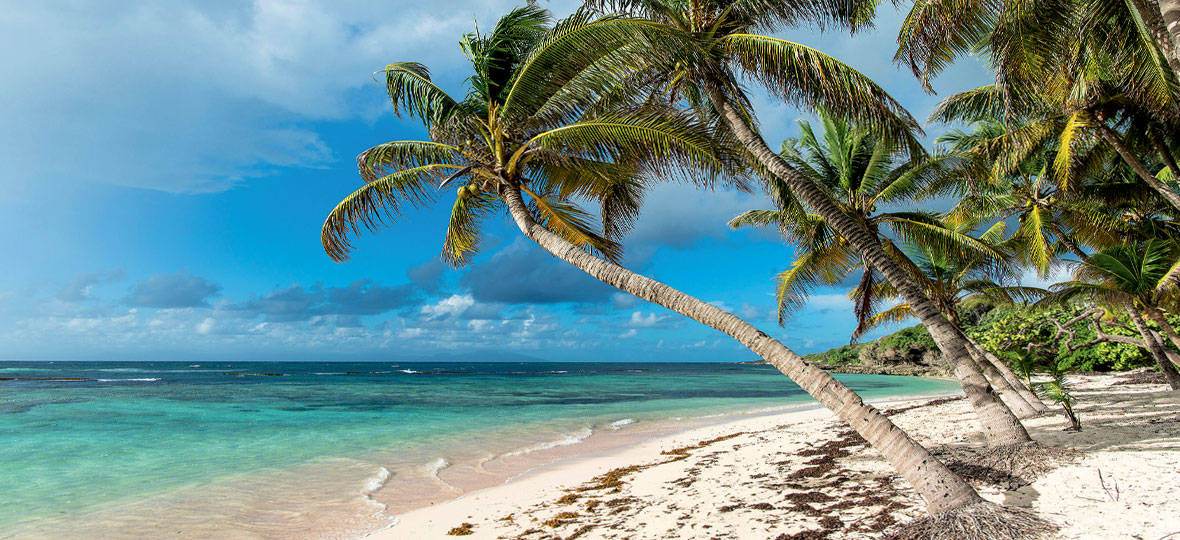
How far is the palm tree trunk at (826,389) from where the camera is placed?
416 cm

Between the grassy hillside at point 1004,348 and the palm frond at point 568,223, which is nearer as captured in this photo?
the palm frond at point 568,223

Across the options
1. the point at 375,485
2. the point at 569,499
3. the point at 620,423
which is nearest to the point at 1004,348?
the point at 620,423

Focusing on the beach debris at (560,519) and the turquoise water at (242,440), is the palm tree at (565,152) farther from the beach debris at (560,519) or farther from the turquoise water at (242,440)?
the turquoise water at (242,440)

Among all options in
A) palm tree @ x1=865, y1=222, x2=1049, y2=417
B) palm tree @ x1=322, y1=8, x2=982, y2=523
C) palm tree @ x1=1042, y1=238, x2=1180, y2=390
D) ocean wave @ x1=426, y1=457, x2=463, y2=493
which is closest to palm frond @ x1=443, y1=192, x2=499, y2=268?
palm tree @ x1=322, y1=8, x2=982, y2=523

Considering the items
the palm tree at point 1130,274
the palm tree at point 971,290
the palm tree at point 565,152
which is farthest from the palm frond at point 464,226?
the palm tree at point 1130,274

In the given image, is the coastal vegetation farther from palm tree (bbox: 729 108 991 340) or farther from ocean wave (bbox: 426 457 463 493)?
ocean wave (bbox: 426 457 463 493)

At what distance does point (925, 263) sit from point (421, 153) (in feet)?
39.9

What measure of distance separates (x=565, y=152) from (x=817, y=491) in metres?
4.85

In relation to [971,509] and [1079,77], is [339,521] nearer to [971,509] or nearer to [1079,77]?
[971,509]

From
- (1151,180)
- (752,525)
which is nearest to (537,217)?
(752,525)

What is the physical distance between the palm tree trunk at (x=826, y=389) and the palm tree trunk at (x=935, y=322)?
2.20 metres

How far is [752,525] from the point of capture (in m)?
5.04

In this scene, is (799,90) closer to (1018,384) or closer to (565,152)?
(565,152)

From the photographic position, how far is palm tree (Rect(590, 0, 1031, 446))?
6078mm
